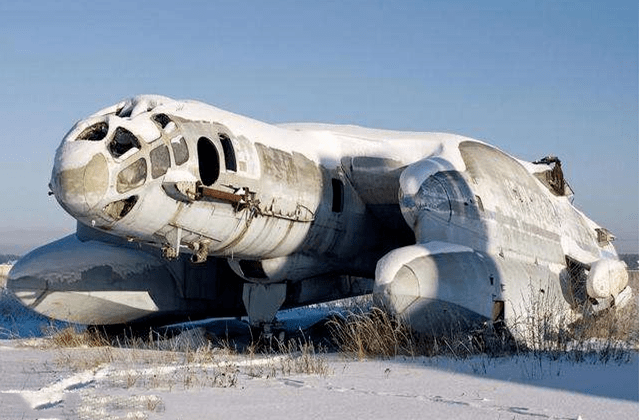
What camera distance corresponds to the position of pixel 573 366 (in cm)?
749

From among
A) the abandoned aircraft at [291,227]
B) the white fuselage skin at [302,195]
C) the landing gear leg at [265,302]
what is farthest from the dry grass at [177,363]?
the white fuselage skin at [302,195]

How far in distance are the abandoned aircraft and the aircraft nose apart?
0.02m

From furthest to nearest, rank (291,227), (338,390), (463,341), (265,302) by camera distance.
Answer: (265,302)
(291,227)
(463,341)
(338,390)

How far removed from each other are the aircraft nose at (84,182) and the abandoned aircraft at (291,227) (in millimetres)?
16

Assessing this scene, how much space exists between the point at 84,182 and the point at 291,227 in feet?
11.8

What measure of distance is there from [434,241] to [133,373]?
497 centimetres

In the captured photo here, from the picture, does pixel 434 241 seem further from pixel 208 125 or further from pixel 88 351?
pixel 88 351

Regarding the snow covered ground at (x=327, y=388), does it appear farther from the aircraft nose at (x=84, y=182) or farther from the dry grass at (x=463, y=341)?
the aircraft nose at (x=84, y=182)

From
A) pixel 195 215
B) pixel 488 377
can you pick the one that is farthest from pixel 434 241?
pixel 488 377

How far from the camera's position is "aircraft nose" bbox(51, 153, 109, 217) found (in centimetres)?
852

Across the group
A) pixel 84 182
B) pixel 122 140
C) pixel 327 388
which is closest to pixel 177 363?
pixel 84 182

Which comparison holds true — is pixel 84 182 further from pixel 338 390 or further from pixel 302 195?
pixel 338 390

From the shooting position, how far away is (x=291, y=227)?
445 inches

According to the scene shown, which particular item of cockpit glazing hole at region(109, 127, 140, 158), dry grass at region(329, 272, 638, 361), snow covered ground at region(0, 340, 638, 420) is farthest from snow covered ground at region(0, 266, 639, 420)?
cockpit glazing hole at region(109, 127, 140, 158)
